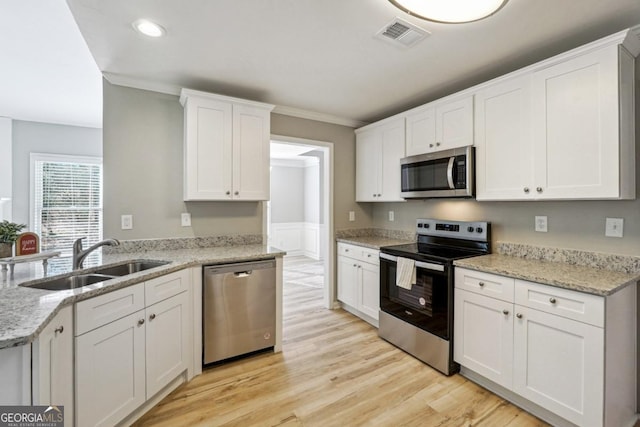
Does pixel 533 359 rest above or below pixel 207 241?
below

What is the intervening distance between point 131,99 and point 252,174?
1.24 meters

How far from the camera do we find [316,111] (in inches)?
137

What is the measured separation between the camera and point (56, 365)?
1.29m

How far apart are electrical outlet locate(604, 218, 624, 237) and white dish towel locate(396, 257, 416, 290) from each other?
1284 mm

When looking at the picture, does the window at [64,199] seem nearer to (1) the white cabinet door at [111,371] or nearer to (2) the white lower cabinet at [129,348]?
(2) the white lower cabinet at [129,348]

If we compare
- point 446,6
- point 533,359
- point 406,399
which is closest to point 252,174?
point 446,6

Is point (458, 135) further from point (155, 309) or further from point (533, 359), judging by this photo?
point (155, 309)

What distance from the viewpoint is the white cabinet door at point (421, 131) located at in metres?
2.81

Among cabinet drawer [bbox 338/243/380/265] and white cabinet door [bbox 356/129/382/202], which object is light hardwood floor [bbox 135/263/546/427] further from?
white cabinet door [bbox 356/129/382/202]

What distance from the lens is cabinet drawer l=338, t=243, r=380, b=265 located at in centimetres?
308

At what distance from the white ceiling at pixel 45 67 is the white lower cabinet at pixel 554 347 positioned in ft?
11.1

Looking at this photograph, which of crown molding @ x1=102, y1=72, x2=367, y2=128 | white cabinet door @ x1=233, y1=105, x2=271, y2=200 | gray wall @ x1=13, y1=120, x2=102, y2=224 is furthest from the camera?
gray wall @ x1=13, y1=120, x2=102, y2=224

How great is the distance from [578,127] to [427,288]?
4.92 ft

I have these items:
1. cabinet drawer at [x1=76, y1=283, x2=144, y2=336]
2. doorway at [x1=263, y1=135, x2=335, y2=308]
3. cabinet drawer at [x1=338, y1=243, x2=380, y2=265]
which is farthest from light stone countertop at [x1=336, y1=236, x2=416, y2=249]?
doorway at [x1=263, y1=135, x2=335, y2=308]
